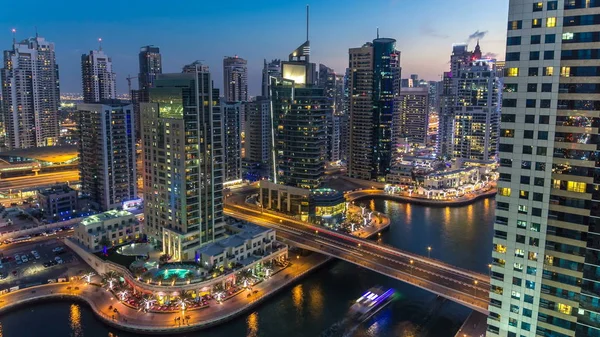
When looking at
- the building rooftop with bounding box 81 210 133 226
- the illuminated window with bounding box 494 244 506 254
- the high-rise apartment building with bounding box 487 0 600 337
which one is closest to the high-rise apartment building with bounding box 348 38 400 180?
the building rooftop with bounding box 81 210 133 226

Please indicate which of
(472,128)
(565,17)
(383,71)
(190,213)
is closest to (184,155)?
(190,213)

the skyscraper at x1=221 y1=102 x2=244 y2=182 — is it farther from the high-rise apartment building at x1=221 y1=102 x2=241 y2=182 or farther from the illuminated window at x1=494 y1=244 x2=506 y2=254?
the illuminated window at x1=494 y1=244 x2=506 y2=254

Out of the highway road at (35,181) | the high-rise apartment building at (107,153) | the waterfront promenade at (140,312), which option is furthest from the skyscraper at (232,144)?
the waterfront promenade at (140,312)

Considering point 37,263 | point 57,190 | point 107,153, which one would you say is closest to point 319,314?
point 37,263

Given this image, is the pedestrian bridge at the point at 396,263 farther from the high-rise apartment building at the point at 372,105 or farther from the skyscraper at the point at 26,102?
the skyscraper at the point at 26,102

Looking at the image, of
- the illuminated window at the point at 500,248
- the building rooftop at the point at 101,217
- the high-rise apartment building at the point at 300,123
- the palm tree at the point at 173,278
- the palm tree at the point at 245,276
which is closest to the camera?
the illuminated window at the point at 500,248
